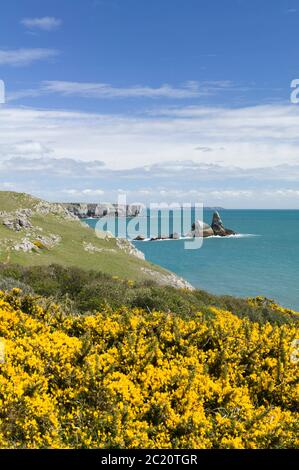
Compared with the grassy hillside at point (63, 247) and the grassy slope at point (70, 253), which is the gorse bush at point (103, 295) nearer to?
the grassy hillside at point (63, 247)

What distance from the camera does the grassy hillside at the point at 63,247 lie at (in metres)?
57.2

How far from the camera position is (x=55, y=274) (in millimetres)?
20312

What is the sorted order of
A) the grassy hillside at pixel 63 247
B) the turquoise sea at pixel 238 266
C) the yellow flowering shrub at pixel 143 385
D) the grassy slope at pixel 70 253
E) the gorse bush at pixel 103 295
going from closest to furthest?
the yellow flowering shrub at pixel 143 385, the gorse bush at pixel 103 295, the grassy slope at pixel 70 253, the grassy hillside at pixel 63 247, the turquoise sea at pixel 238 266

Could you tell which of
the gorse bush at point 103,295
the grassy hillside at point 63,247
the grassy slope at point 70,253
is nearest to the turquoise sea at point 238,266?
the grassy hillside at point 63,247

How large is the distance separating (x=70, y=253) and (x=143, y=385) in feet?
193

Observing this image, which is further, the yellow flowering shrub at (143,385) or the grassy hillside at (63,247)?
the grassy hillside at (63,247)

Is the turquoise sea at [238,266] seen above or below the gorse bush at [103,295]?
below

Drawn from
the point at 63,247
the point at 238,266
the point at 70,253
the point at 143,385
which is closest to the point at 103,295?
the point at 143,385

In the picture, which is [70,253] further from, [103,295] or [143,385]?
[143,385]

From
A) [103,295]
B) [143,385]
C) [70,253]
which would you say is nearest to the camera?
[143,385]

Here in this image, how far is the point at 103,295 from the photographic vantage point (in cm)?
1598

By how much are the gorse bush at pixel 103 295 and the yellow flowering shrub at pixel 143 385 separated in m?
3.35

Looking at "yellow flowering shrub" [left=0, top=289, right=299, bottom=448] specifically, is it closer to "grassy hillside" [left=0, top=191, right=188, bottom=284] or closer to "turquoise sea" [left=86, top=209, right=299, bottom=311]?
"grassy hillside" [left=0, top=191, right=188, bottom=284]
